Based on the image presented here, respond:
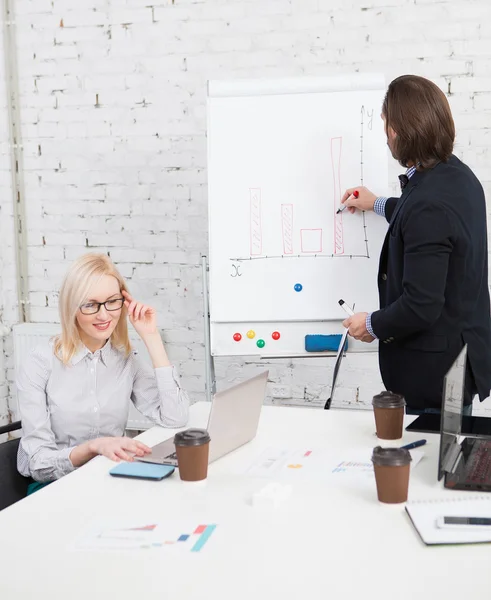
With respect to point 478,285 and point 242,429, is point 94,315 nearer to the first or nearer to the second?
point 242,429

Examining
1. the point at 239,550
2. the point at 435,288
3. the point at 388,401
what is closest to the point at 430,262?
the point at 435,288

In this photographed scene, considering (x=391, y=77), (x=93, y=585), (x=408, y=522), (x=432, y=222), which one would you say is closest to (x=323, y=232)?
(x=432, y=222)

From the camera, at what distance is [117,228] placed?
3.70m

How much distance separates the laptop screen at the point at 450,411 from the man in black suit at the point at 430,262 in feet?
1.74

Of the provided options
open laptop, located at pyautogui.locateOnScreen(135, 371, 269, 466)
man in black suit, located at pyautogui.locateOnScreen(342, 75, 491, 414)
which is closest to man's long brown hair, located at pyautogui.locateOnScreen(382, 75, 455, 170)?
man in black suit, located at pyautogui.locateOnScreen(342, 75, 491, 414)

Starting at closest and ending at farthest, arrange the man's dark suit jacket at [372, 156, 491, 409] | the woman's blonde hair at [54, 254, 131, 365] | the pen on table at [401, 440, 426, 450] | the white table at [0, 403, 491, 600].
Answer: the white table at [0, 403, 491, 600], the pen on table at [401, 440, 426, 450], the woman's blonde hair at [54, 254, 131, 365], the man's dark suit jacket at [372, 156, 491, 409]

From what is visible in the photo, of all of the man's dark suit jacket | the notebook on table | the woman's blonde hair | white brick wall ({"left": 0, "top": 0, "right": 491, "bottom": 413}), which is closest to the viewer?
the notebook on table

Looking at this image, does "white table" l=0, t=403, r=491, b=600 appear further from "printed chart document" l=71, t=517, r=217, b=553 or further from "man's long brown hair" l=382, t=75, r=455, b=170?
"man's long brown hair" l=382, t=75, r=455, b=170

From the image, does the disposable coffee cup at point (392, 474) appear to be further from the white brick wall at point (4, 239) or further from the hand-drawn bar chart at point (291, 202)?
the white brick wall at point (4, 239)

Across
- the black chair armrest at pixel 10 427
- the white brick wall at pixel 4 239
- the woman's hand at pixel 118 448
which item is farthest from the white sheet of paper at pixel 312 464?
the white brick wall at pixel 4 239

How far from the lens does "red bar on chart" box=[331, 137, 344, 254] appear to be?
109 inches

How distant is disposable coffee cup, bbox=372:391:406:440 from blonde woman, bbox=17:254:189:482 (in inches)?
20.5

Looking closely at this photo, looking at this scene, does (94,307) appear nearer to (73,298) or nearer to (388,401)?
(73,298)

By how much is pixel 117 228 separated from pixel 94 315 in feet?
5.69
